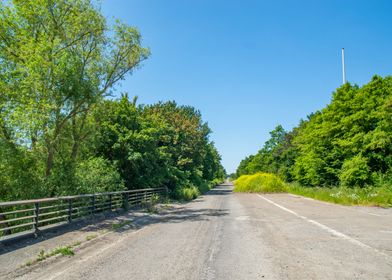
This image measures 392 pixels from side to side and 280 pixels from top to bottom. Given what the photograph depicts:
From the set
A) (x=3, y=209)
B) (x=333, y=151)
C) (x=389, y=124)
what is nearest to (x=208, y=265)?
(x=3, y=209)

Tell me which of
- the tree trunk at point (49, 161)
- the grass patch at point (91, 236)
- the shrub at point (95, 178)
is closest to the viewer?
the grass patch at point (91, 236)

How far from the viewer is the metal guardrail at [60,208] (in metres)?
11.3

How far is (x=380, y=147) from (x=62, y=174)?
90.0ft

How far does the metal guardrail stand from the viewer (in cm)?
1134

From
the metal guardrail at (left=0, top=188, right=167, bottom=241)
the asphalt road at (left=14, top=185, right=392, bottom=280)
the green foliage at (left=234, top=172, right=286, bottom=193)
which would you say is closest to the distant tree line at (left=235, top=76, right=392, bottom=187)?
the green foliage at (left=234, top=172, right=286, bottom=193)

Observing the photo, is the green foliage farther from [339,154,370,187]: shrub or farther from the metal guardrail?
the metal guardrail

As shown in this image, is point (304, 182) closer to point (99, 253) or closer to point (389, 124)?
point (389, 124)

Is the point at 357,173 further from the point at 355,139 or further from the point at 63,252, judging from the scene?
the point at 63,252

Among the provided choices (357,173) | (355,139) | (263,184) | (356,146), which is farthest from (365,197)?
(263,184)

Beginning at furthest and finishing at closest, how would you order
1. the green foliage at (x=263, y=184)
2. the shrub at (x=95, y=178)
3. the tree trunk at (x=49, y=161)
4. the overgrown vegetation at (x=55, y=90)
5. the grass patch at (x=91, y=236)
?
1. the green foliage at (x=263, y=184)
2. the shrub at (x=95, y=178)
3. the tree trunk at (x=49, y=161)
4. the overgrown vegetation at (x=55, y=90)
5. the grass patch at (x=91, y=236)

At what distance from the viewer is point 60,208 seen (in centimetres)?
1545

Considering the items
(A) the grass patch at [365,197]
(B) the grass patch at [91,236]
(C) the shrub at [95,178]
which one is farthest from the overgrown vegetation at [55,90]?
(A) the grass patch at [365,197]

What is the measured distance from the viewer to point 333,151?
41062 mm

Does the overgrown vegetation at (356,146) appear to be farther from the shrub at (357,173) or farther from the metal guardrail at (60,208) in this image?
the metal guardrail at (60,208)
